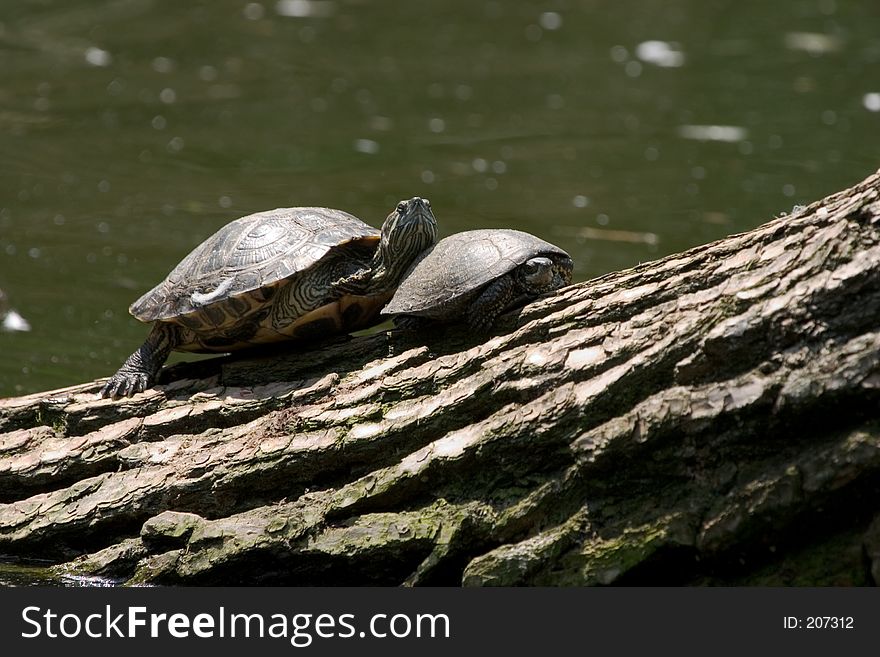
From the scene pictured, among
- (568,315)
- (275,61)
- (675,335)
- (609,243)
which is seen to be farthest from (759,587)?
(275,61)

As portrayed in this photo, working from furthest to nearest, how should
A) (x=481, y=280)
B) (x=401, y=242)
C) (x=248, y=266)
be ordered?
(x=248, y=266) → (x=401, y=242) → (x=481, y=280)

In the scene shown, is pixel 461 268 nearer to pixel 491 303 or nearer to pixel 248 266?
pixel 491 303

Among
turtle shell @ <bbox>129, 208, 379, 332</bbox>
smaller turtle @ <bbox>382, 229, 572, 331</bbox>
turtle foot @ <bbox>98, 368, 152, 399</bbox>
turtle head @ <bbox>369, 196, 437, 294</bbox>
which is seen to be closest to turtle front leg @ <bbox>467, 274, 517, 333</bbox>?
smaller turtle @ <bbox>382, 229, 572, 331</bbox>

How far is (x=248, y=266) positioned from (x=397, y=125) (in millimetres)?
8053

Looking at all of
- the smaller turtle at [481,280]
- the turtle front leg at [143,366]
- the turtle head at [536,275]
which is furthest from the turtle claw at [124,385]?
the turtle head at [536,275]

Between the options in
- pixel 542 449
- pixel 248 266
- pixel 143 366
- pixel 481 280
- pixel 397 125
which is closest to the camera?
pixel 542 449

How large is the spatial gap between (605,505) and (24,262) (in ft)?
21.7

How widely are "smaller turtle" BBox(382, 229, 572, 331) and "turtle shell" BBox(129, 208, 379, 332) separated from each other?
23.6 inches

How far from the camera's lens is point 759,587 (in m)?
3.60

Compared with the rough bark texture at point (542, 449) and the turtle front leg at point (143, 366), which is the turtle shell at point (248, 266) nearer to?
the turtle front leg at point (143, 366)

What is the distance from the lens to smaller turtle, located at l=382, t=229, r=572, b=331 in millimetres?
4242

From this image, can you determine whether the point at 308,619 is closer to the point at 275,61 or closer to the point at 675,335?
the point at 675,335

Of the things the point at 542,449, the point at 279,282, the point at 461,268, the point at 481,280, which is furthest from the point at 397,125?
the point at 542,449

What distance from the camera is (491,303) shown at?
14.0 ft
